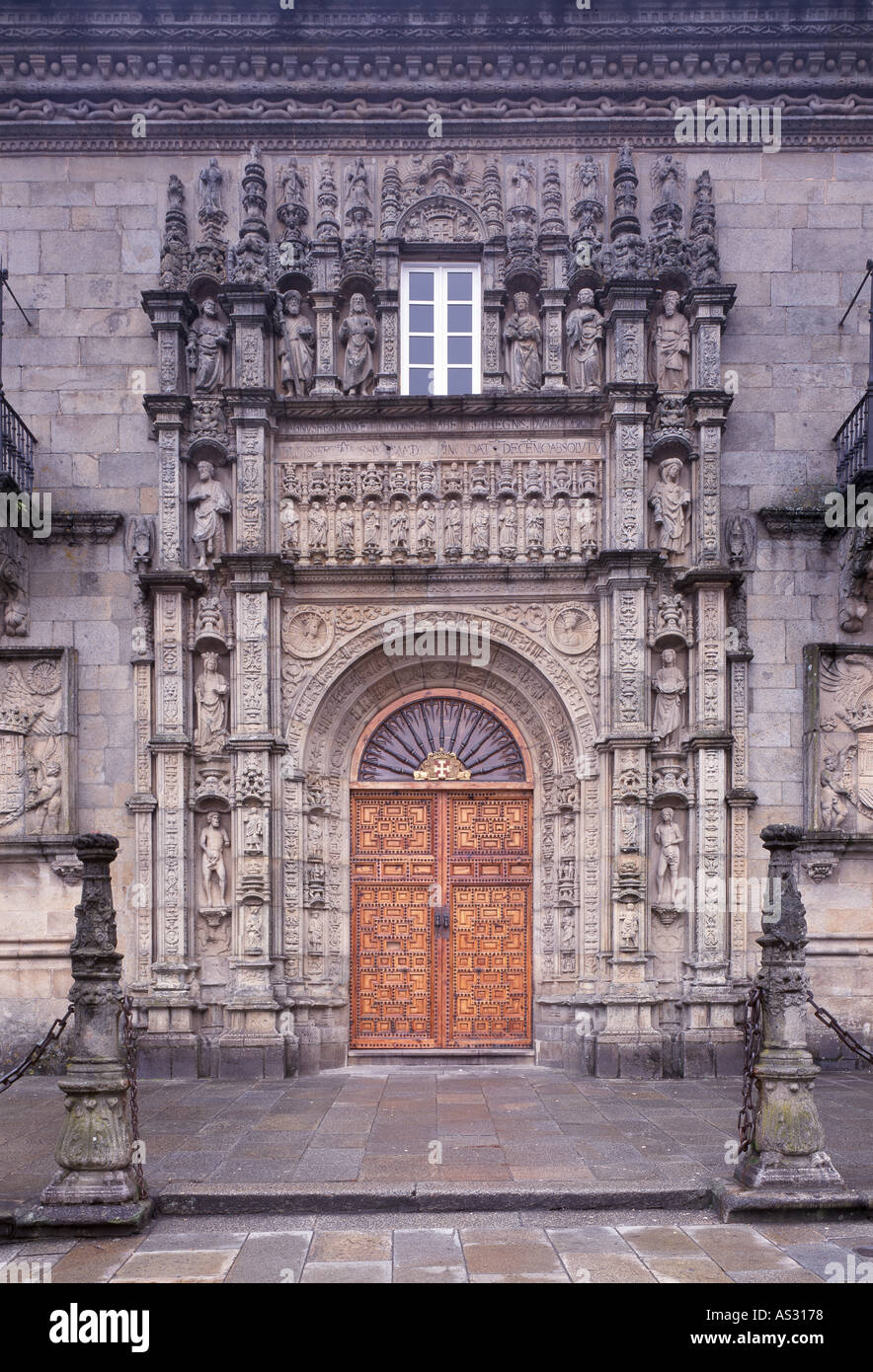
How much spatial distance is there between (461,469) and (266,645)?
2691 millimetres

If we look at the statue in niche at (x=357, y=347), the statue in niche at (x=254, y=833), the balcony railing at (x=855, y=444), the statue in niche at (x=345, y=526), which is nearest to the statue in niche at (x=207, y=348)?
the statue in niche at (x=357, y=347)

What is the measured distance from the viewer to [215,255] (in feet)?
36.3

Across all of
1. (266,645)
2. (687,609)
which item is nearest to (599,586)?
A: (687,609)

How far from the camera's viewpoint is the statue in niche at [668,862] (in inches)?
418

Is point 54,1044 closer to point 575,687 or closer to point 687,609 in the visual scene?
point 575,687

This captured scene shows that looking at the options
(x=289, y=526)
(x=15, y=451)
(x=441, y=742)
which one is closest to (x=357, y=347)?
(x=289, y=526)

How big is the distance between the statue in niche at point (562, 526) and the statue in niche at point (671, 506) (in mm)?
859

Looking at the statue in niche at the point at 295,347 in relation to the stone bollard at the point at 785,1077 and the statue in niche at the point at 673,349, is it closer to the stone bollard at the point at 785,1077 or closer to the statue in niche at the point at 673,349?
the statue in niche at the point at 673,349

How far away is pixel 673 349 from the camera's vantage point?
11.1 m

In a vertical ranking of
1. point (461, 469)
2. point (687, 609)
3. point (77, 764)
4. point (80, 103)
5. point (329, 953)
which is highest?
point (80, 103)

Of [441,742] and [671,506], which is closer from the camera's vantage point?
[671,506]

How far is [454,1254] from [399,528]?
7019mm

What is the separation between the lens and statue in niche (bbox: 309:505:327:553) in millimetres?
10977

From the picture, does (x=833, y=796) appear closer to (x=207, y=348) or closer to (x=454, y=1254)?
(x=454, y=1254)
